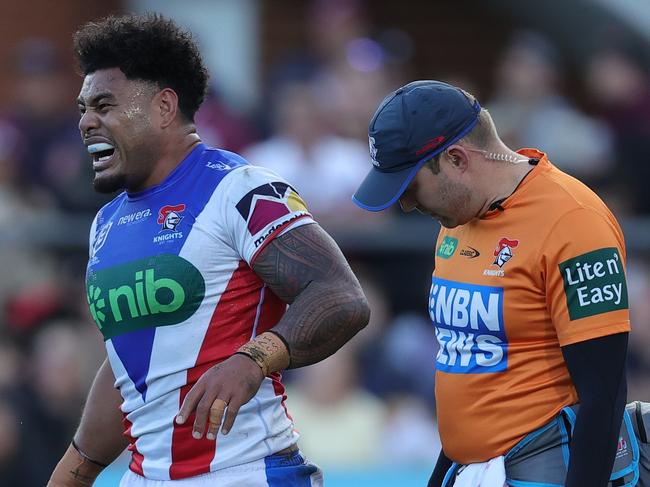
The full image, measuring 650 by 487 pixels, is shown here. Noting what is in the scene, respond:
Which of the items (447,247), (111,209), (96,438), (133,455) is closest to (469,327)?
(447,247)

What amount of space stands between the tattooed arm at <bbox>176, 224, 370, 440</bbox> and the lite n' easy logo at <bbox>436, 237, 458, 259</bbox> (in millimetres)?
372

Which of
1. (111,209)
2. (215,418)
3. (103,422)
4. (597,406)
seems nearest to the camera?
(215,418)

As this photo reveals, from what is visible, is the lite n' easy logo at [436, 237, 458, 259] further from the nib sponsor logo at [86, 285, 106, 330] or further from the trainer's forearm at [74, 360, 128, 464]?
the trainer's forearm at [74, 360, 128, 464]

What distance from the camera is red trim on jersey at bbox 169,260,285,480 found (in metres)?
3.84

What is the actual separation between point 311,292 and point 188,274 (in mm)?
385

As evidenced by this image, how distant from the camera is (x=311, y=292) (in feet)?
12.1

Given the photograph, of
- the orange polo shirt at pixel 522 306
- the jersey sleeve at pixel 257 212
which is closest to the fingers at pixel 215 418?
the jersey sleeve at pixel 257 212

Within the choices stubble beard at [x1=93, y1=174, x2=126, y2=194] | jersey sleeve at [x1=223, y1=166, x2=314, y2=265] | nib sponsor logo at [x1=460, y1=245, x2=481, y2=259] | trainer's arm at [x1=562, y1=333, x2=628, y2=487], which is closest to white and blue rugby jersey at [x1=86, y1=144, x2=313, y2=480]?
jersey sleeve at [x1=223, y1=166, x2=314, y2=265]

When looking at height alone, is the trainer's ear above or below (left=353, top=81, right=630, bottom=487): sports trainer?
above

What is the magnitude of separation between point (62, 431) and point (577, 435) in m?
4.52

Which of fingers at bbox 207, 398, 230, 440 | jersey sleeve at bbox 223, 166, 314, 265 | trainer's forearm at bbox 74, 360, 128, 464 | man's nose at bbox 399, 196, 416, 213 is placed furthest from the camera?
trainer's forearm at bbox 74, 360, 128, 464

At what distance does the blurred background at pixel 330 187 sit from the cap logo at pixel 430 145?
11.6ft

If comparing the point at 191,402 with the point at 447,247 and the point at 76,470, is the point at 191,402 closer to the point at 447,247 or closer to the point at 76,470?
the point at 447,247

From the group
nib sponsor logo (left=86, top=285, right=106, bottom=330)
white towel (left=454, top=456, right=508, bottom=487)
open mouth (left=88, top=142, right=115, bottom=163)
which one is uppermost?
open mouth (left=88, top=142, right=115, bottom=163)
